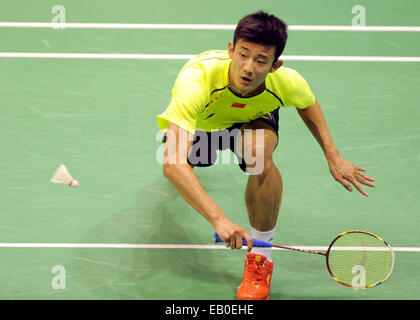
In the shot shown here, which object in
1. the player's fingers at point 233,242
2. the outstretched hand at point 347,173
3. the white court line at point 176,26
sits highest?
the white court line at point 176,26

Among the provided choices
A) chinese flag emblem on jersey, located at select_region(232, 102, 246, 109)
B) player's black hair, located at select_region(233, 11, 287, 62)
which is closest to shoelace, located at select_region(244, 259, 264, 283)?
chinese flag emblem on jersey, located at select_region(232, 102, 246, 109)

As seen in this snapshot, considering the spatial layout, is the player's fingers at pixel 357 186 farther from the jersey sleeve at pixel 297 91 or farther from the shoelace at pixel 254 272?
the shoelace at pixel 254 272

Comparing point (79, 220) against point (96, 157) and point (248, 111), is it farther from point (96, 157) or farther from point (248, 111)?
point (248, 111)

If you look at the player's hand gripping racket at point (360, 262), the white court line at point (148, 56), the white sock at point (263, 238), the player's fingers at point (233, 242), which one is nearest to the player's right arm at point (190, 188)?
the player's fingers at point (233, 242)

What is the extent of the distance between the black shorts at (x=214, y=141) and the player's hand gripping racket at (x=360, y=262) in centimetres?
70

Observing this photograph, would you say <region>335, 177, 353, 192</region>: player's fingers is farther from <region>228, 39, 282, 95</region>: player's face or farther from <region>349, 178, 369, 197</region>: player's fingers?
<region>228, 39, 282, 95</region>: player's face

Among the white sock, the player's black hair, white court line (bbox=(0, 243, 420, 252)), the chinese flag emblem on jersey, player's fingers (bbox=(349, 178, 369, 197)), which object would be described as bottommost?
white court line (bbox=(0, 243, 420, 252))

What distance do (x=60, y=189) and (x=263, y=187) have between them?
184 centimetres

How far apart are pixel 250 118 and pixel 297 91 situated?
382 millimetres

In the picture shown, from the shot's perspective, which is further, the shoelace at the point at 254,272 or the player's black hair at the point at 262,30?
the shoelace at the point at 254,272

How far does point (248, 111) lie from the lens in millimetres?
4617

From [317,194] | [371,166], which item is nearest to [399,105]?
[371,166]

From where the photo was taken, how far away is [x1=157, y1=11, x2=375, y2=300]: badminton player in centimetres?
405

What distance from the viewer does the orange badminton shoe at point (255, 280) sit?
4.60 metres
